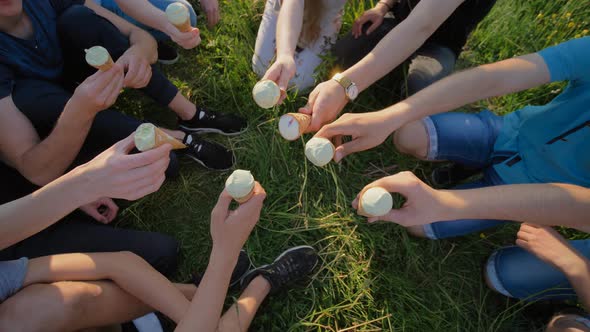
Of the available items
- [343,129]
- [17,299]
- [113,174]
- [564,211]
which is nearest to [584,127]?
[564,211]

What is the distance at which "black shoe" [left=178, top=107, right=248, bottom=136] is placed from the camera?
195 centimetres

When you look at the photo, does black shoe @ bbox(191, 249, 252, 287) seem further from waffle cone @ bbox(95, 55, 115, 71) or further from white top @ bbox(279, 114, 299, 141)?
waffle cone @ bbox(95, 55, 115, 71)

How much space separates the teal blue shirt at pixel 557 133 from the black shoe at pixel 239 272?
1.25 m

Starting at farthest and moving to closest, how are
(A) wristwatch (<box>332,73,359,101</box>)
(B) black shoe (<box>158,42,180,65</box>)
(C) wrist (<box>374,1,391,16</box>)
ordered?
(B) black shoe (<box>158,42,180,65</box>) < (C) wrist (<box>374,1,391,16</box>) < (A) wristwatch (<box>332,73,359,101</box>)

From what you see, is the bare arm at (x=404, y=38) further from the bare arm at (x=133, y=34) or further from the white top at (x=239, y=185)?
the bare arm at (x=133, y=34)

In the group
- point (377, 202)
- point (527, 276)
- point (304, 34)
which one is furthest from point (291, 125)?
point (527, 276)

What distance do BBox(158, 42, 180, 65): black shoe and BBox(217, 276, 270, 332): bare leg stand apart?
1.50 m

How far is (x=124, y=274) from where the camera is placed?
132 centimetres

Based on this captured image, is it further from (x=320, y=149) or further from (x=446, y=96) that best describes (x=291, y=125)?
(x=446, y=96)

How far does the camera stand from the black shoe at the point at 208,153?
6.06 feet

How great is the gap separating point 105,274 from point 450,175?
166cm

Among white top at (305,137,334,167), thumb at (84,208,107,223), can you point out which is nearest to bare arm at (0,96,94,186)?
thumb at (84,208,107,223)

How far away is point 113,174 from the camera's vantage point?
42.8 inches

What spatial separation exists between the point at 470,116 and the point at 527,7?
1.12 metres
